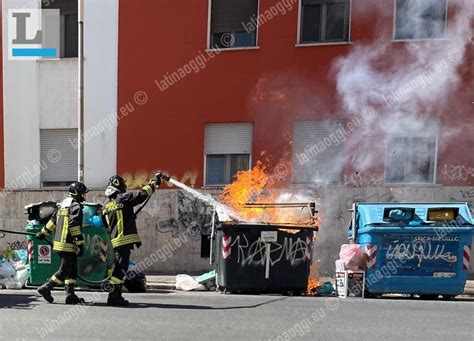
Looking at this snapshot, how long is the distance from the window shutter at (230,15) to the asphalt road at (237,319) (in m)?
6.75

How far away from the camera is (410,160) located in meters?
10.3

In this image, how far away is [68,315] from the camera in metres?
5.73

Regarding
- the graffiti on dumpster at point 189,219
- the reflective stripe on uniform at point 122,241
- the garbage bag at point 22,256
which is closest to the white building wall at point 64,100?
the graffiti on dumpster at point 189,219

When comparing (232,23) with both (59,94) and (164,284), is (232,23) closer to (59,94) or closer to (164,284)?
(59,94)

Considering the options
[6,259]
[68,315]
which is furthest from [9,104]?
[68,315]

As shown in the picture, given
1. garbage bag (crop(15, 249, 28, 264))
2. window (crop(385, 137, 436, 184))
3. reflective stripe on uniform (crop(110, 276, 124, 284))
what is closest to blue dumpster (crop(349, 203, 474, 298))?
window (crop(385, 137, 436, 184))

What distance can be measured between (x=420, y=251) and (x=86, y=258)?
17.1 ft

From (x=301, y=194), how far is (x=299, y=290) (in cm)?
333

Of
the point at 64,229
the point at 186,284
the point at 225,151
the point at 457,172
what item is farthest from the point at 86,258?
the point at 457,172

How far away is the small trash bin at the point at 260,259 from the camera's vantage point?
24.3 ft

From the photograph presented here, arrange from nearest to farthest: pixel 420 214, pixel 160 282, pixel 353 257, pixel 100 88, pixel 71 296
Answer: pixel 71 296 → pixel 353 257 → pixel 420 214 → pixel 160 282 → pixel 100 88

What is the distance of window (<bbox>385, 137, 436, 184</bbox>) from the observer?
10.2 m

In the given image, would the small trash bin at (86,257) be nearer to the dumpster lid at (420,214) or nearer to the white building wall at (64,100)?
the white building wall at (64,100)

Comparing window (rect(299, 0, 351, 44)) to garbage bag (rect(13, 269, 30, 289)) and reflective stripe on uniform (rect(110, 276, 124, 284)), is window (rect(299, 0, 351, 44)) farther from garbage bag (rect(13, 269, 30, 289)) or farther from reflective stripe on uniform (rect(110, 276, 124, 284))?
garbage bag (rect(13, 269, 30, 289))
